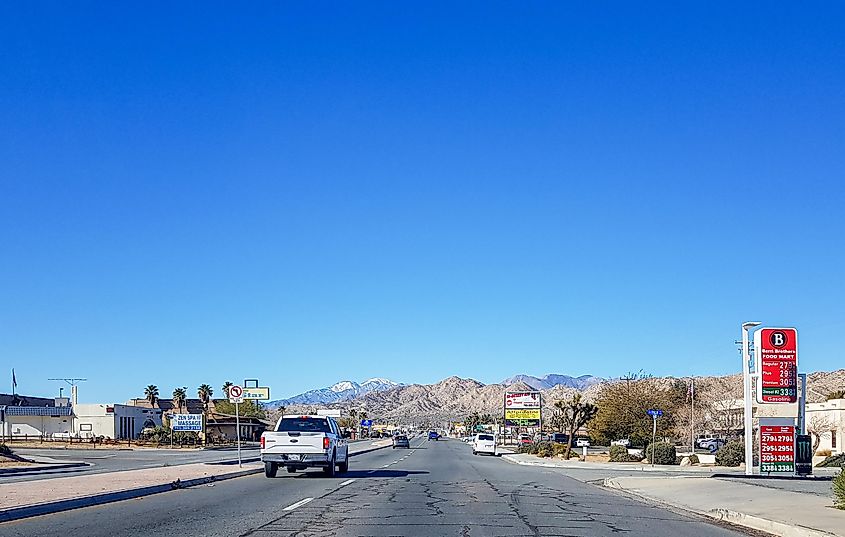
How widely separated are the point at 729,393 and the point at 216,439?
6497 cm

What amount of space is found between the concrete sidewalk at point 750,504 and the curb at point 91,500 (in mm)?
12676

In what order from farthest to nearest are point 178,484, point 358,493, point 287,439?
point 287,439 < point 178,484 < point 358,493

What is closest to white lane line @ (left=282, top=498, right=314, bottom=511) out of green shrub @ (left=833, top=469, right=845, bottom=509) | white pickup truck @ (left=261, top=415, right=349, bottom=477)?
white pickup truck @ (left=261, top=415, right=349, bottom=477)

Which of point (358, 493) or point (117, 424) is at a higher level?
point (358, 493)

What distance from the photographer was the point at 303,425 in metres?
31.0

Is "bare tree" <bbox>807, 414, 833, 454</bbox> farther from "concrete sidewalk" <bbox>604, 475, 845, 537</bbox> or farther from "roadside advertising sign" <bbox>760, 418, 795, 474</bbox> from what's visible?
"concrete sidewalk" <bbox>604, 475, 845, 537</bbox>

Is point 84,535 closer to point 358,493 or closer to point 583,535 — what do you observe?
point 583,535

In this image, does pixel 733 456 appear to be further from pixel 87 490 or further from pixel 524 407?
pixel 524 407

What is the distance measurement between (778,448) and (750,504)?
12173 millimetres

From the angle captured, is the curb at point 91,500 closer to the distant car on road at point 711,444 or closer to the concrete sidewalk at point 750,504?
the concrete sidewalk at point 750,504

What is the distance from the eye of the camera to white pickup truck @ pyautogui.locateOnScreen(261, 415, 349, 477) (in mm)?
29906

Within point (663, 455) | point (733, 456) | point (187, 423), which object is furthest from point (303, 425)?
point (187, 423)

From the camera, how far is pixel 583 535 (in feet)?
51.3

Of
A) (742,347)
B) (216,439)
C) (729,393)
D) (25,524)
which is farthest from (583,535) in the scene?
(729,393)
